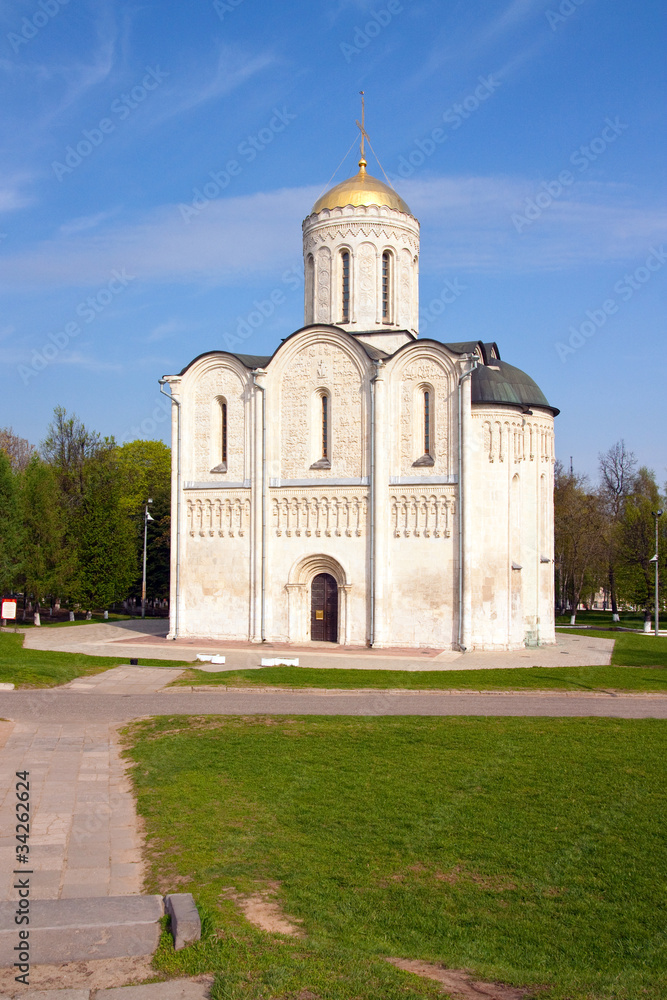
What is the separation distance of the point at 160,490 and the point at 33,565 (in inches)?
669

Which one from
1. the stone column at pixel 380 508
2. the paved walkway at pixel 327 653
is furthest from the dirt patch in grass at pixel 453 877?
the stone column at pixel 380 508

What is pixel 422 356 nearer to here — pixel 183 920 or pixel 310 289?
pixel 310 289

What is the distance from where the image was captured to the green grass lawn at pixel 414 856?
5.65 meters

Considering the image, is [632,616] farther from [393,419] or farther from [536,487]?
[393,419]

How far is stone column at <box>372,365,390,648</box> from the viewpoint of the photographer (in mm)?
28406

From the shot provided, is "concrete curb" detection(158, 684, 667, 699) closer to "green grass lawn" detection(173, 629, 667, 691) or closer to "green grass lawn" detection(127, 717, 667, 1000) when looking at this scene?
"green grass lawn" detection(173, 629, 667, 691)

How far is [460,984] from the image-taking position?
18.0ft

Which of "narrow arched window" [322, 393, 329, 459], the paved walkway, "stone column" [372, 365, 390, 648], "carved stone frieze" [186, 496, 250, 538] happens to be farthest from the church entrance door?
"narrow arched window" [322, 393, 329, 459]

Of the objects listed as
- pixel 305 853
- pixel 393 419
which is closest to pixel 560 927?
pixel 305 853

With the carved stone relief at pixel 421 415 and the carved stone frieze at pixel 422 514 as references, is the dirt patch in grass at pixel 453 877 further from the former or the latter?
the carved stone relief at pixel 421 415

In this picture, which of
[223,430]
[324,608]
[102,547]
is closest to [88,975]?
[324,608]

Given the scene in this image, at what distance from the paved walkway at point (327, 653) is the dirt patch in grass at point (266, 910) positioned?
16.3 m

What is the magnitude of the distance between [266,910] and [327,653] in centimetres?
2026

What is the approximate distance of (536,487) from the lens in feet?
105
